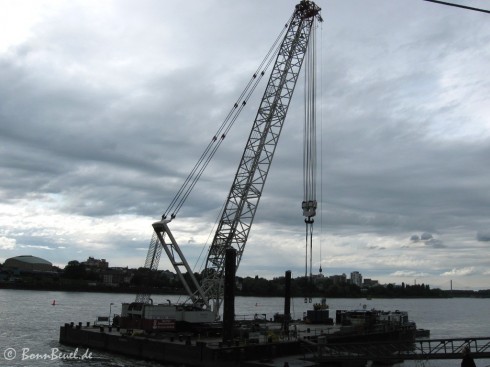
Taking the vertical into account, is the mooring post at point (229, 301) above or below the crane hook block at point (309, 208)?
below

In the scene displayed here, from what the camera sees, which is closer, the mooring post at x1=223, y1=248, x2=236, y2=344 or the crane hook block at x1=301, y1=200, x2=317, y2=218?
the mooring post at x1=223, y1=248, x2=236, y2=344

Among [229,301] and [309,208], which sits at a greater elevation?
[309,208]

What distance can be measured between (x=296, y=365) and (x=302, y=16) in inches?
1774

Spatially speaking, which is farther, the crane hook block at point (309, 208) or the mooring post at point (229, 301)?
the crane hook block at point (309, 208)

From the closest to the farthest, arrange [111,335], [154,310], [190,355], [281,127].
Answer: [190,355], [111,335], [154,310], [281,127]

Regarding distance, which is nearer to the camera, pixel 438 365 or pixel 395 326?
pixel 438 365

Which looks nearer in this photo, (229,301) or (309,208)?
(229,301)

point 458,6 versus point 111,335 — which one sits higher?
point 458,6

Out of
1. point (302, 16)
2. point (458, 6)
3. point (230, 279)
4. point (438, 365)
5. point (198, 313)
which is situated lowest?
point (438, 365)

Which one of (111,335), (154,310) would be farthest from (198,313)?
(111,335)

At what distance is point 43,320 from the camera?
283 feet

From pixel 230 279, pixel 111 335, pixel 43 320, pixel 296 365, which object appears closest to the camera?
pixel 296 365

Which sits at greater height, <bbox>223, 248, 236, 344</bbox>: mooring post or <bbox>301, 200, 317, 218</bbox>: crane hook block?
<bbox>301, 200, 317, 218</bbox>: crane hook block

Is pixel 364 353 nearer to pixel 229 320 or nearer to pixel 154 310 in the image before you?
pixel 229 320
